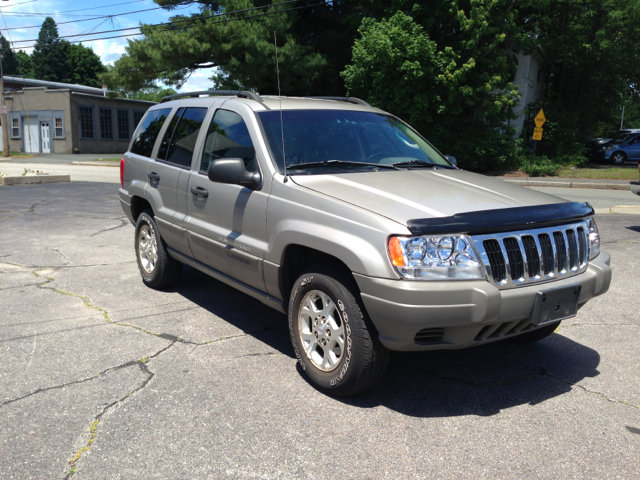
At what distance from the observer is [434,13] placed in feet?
78.5

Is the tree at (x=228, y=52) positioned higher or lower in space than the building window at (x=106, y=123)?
higher

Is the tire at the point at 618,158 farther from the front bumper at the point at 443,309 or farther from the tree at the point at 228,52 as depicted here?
the front bumper at the point at 443,309

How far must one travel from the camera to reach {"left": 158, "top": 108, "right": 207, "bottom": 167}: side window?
523 cm

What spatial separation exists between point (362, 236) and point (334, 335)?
69 cm

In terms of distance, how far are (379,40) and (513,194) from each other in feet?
66.3

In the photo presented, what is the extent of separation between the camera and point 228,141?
4.74 meters

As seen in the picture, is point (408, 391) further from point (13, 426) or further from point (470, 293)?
point (13, 426)

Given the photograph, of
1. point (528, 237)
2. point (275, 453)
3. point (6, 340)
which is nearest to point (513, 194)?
point (528, 237)

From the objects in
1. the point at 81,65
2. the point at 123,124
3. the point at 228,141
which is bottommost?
the point at 228,141

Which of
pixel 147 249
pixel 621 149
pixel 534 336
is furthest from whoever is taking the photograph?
pixel 621 149

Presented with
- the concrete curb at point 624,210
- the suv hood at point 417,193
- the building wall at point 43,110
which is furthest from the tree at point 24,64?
the suv hood at point 417,193

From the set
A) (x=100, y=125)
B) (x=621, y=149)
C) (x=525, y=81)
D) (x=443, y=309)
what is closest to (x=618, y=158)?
(x=621, y=149)

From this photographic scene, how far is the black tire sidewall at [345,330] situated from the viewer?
134 inches

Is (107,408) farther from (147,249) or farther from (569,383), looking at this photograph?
(569,383)
